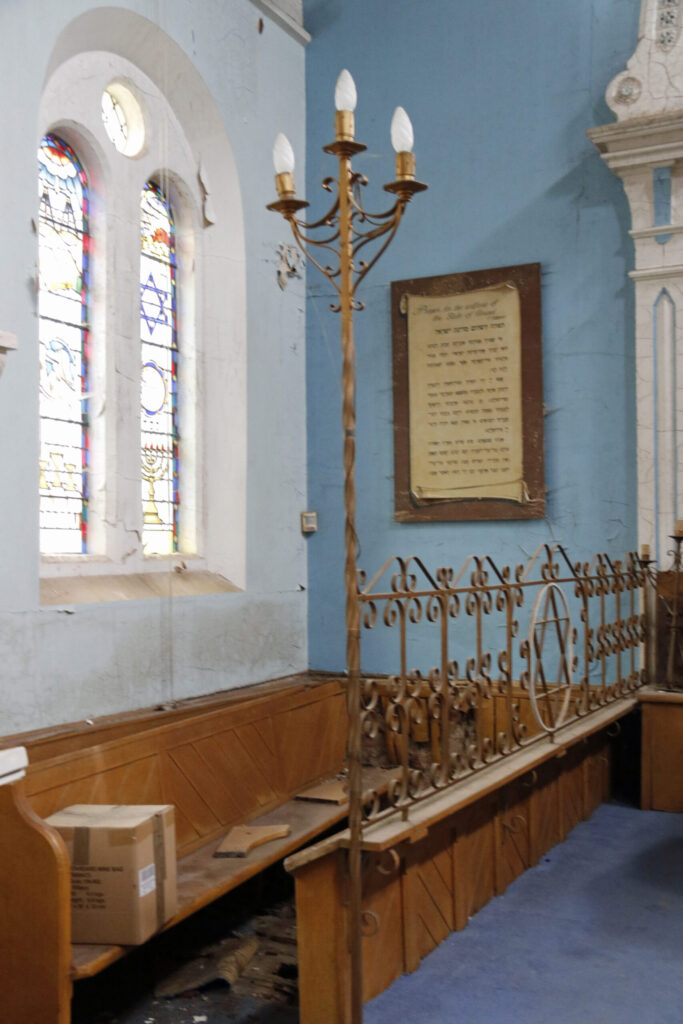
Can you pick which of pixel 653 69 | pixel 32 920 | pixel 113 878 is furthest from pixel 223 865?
pixel 653 69

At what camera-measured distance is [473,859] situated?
3525 millimetres

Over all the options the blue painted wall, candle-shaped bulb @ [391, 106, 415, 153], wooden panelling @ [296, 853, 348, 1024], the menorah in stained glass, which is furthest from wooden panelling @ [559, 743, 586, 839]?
candle-shaped bulb @ [391, 106, 415, 153]

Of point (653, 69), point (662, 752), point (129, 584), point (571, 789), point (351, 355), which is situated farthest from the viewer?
point (653, 69)

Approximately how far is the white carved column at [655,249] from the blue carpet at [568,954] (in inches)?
72.8

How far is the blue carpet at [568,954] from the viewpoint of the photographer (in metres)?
2.79

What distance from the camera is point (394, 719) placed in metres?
2.95

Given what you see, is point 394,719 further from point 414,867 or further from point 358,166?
point 358,166

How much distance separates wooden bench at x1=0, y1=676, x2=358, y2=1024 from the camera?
9.10 feet

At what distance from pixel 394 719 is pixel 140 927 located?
3.09 feet

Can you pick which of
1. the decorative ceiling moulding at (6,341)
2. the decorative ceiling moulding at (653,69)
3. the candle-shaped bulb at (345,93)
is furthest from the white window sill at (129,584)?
the decorative ceiling moulding at (653,69)

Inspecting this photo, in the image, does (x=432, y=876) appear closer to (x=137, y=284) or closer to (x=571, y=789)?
(x=571, y=789)

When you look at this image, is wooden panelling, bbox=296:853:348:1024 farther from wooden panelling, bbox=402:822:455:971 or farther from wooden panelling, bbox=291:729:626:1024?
wooden panelling, bbox=402:822:455:971

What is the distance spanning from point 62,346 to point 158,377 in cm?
75

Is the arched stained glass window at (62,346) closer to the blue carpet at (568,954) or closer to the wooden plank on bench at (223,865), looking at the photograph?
the wooden plank on bench at (223,865)
